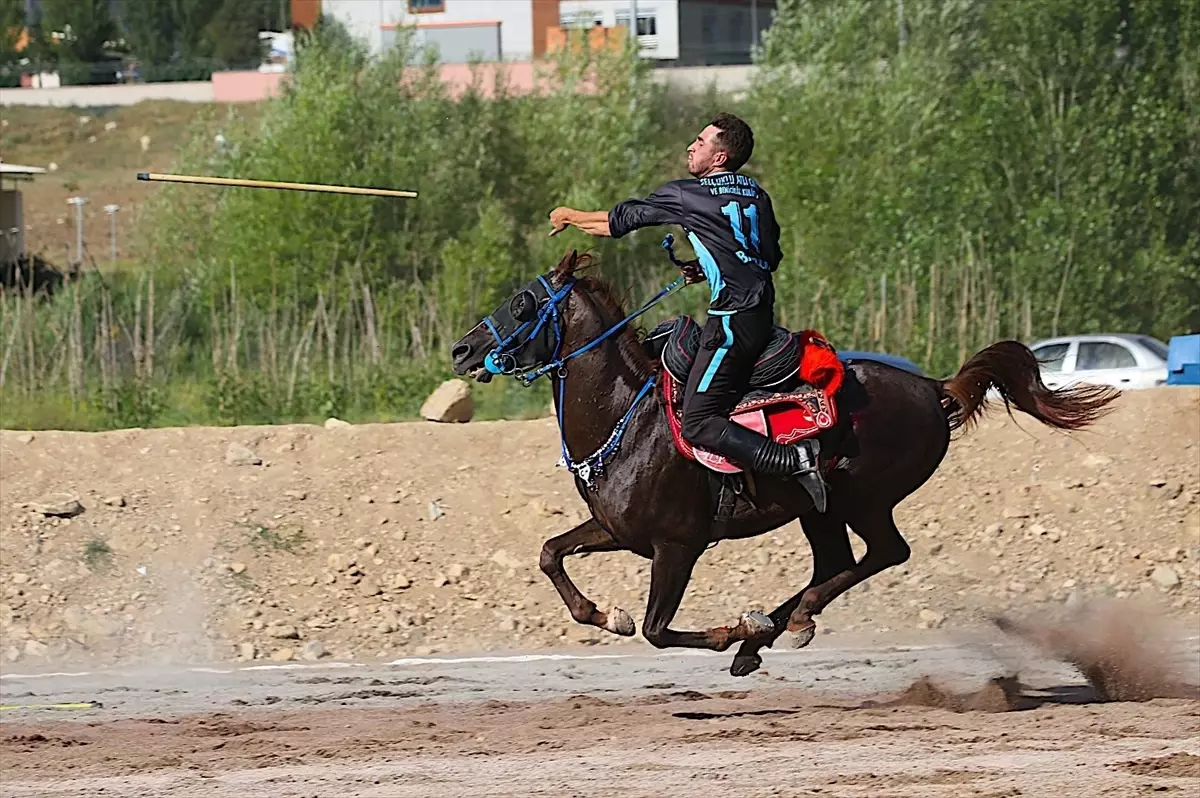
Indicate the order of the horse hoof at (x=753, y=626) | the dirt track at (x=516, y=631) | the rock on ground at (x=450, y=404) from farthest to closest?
the rock on ground at (x=450, y=404)
the horse hoof at (x=753, y=626)
the dirt track at (x=516, y=631)

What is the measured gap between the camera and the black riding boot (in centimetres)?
879

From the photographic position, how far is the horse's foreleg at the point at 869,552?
31.2 ft

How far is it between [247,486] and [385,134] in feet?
82.4

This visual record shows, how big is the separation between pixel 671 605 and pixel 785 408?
3.97 feet

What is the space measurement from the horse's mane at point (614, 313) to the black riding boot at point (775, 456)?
2.27 ft

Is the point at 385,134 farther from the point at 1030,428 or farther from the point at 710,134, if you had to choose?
the point at 710,134

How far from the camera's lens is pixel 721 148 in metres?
8.61

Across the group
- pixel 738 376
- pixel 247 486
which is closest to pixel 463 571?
pixel 247 486

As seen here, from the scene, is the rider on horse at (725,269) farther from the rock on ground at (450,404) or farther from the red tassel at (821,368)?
the rock on ground at (450,404)

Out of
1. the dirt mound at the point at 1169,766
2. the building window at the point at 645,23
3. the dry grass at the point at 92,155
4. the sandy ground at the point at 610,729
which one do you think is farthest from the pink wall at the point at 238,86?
the dirt mound at the point at 1169,766

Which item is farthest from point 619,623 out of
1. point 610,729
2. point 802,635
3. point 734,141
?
point 734,141

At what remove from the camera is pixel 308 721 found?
953 centimetres

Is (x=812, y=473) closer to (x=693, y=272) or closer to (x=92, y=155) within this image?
(x=693, y=272)

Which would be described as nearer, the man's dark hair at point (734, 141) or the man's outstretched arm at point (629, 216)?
the man's outstretched arm at point (629, 216)
